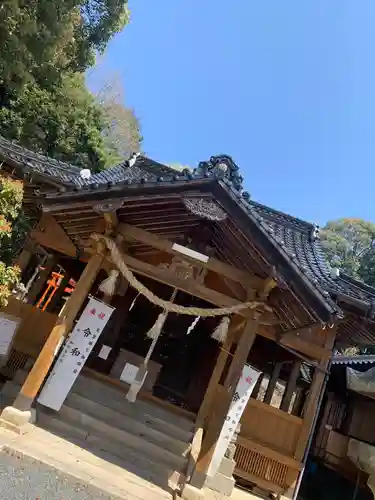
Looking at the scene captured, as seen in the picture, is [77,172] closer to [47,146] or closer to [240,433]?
[240,433]

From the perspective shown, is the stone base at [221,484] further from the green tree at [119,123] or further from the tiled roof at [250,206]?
the green tree at [119,123]

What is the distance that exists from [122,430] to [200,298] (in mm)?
3331

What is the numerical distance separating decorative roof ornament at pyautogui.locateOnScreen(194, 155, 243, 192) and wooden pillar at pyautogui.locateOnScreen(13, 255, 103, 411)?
2634 millimetres

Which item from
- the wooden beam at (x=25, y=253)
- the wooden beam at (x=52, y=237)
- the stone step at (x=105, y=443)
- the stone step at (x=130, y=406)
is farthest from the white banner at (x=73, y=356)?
the wooden beam at (x=25, y=253)

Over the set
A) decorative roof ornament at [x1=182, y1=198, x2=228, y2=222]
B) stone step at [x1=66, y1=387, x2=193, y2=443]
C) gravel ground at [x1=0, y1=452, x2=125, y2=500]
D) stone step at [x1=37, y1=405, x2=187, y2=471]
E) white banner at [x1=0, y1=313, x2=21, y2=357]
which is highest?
decorative roof ornament at [x1=182, y1=198, x2=228, y2=222]

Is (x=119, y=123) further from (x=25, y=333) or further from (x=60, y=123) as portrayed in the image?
(x=25, y=333)

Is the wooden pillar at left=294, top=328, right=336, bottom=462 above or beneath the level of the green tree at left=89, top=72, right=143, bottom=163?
beneath

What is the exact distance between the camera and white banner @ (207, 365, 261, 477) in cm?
696

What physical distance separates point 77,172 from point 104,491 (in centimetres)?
976

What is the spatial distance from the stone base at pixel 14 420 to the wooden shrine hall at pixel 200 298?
2 cm

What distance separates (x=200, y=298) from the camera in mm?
9219

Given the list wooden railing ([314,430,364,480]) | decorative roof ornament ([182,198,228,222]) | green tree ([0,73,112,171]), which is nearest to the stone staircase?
decorative roof ornament ([182,198,228,222])

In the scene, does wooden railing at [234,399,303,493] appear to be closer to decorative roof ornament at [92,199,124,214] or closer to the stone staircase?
the stone staircase

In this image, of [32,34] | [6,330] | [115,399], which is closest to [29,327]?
[6,330]
